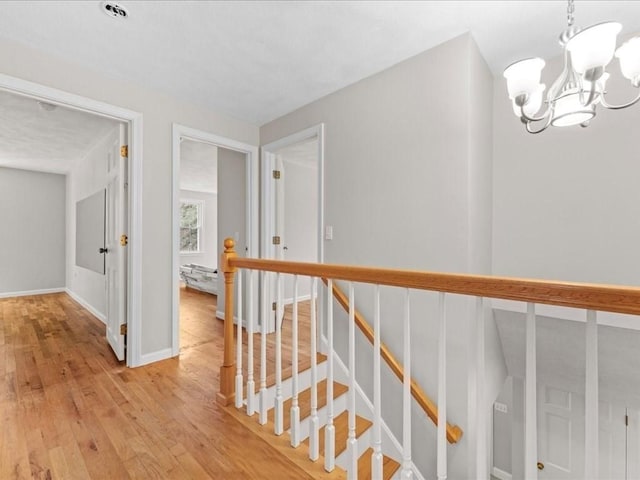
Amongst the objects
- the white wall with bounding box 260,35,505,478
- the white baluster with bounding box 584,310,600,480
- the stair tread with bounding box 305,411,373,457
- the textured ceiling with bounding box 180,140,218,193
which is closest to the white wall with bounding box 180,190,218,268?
the textured ceiling with bounding box 180,140,218,193

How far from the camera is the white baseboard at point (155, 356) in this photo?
2.59 meters

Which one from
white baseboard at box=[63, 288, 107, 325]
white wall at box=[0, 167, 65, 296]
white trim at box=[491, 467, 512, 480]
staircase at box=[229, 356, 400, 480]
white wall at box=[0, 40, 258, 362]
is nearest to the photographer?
staircase at box=[229, 356, 400, 480]

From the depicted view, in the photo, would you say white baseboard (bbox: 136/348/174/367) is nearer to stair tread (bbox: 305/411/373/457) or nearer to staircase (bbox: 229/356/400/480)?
staircase (bbox: 229/356/400/480)

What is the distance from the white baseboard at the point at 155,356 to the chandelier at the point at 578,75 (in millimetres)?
3113

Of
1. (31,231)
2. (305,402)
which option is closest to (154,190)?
(305,402)

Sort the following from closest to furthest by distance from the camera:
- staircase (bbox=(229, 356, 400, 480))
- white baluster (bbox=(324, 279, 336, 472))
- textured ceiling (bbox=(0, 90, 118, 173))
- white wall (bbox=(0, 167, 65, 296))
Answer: white baluster (bbox=(324, 279, 336, 472)), staircase (bbox=(229, 356, 400, 480)), textured ceiling (bbox=(0, 90, 118, 173)), white wall (bbox=(0, 167, 65, 296))

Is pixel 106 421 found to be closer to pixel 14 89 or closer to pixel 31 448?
pixel 31 448

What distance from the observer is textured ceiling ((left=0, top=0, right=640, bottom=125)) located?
1739 millimetres

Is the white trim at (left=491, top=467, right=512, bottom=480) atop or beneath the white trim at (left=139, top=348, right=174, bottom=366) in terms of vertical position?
beneath

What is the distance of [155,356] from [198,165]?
11.5 ft

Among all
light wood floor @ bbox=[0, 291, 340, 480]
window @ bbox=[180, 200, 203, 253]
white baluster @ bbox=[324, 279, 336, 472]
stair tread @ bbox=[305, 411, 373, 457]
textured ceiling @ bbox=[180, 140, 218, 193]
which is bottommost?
stair tread @ bbox=[305, 411, 373, 457]

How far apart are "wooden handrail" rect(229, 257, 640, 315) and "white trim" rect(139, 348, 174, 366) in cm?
220

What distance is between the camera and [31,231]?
554 cm

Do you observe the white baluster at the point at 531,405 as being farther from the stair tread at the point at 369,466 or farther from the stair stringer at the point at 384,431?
the stair stringer at the point at 384,431
